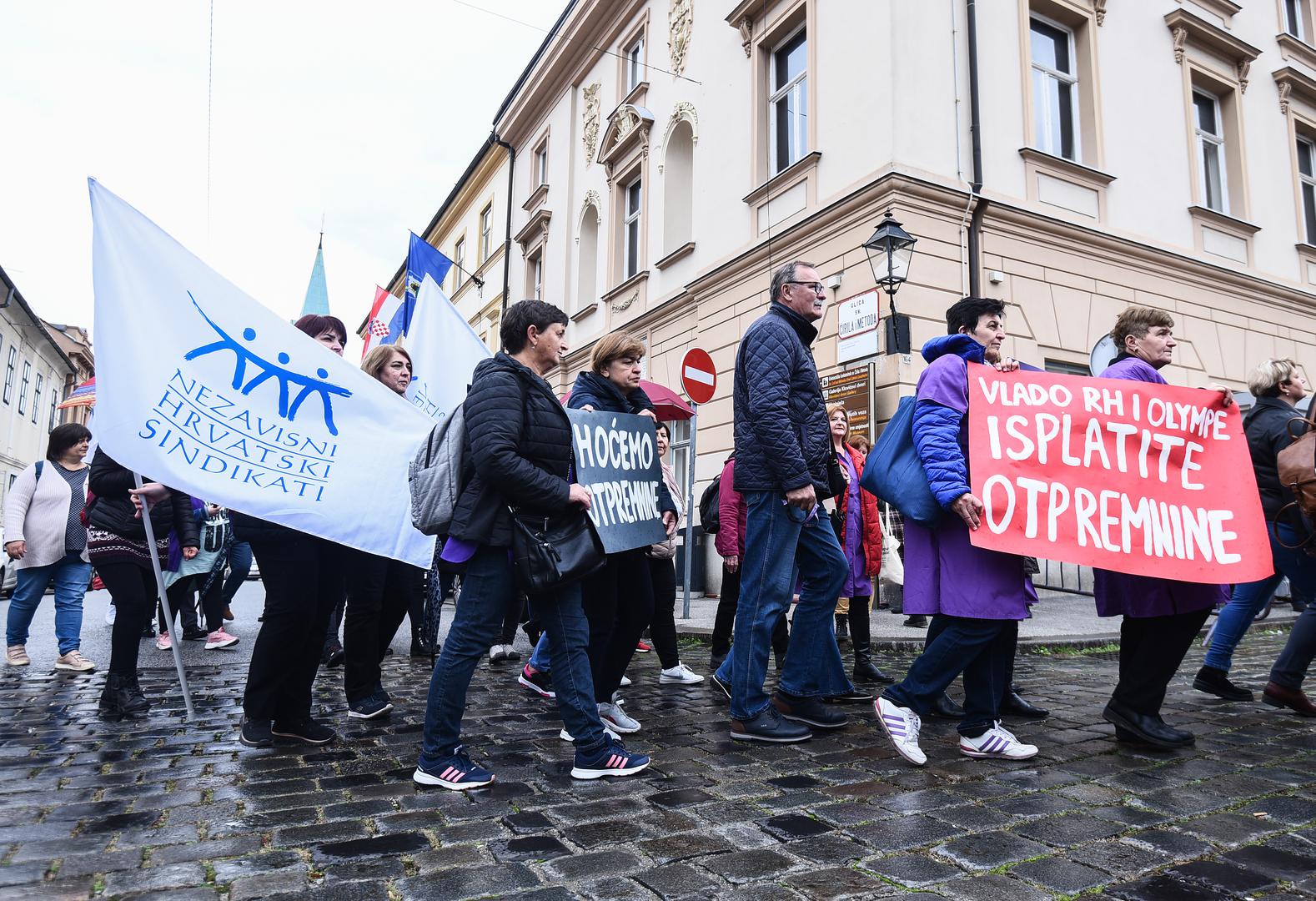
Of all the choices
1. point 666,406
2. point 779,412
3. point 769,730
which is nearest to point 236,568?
point 666,406

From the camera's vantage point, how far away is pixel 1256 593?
491 centimetres

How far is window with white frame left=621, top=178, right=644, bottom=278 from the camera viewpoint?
18.0 metres

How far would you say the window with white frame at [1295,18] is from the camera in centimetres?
1563

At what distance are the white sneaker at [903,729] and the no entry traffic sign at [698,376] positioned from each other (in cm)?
556

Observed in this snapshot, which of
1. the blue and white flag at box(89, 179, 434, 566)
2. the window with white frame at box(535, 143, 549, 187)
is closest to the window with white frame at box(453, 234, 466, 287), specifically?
the window with white frame at box(535, 143, 549, 187)

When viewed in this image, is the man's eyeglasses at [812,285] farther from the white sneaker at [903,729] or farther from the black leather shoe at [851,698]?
the black leather shoe at [851,698]

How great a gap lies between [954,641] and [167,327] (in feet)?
11.8

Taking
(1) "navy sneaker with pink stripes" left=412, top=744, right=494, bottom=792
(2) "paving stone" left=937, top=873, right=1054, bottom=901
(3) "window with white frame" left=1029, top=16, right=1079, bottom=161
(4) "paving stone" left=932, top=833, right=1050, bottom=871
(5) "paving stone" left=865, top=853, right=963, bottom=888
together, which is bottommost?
(2) "paving stone" left=937, top=873, right=1054, bottom=901

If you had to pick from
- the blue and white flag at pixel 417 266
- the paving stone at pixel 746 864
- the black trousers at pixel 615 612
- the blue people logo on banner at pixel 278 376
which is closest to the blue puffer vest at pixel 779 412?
the black trousers at pixel 615 612

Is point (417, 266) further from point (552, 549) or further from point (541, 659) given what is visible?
point (552, 549)

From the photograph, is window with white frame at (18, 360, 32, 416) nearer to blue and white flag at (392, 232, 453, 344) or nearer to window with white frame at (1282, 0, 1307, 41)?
blue and white flag at (392, 232, 453, 344)

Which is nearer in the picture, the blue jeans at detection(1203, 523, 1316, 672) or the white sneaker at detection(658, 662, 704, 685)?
the blue jeans at detection(1203, 523, 1316, 672)

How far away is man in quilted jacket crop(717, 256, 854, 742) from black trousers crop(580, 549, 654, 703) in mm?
538

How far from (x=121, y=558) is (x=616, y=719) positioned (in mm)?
2780
